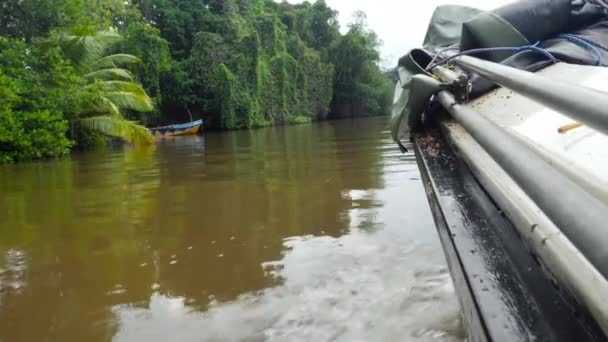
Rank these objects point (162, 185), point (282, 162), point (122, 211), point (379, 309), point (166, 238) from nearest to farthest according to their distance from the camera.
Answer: point (379, 309) < point (166, 238) < point (122, 211) < point (162, 185) < point (282, 162)

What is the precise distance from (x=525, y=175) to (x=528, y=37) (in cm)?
159

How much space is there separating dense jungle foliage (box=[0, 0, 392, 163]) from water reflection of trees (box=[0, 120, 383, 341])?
4804 millimetres

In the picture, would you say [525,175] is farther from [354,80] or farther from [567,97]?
[354,80]

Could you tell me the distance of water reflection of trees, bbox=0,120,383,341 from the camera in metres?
1.85

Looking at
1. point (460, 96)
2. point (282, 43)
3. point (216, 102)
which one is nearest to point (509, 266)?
point (460, 96)

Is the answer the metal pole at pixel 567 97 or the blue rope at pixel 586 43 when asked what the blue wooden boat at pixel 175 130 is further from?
the metal pole at pixel 567 97

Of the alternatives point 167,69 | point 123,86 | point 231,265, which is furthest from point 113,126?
point 167,69

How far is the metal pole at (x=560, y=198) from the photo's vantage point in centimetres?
58

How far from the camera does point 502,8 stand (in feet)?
7.25

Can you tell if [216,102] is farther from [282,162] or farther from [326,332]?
[326,332]

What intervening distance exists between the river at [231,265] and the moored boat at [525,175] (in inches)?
20.1

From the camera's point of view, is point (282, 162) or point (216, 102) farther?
point (216, 102)

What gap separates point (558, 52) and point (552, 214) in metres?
1.55

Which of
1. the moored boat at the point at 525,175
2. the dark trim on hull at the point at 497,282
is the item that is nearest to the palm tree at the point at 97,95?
the moored boat at the point at 525,175
